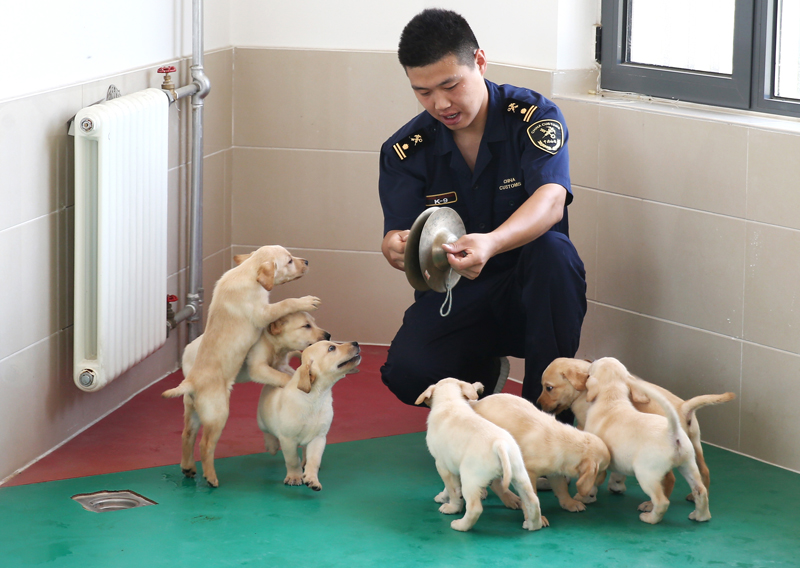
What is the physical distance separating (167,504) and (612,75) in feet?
6.87

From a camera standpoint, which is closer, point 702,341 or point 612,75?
point 702,341

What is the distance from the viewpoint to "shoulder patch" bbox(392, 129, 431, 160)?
3.03m

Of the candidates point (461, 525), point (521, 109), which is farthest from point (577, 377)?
point (521, 109)

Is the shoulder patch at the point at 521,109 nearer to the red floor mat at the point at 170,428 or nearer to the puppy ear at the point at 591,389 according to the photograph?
the puppy ear at the point at 591,389

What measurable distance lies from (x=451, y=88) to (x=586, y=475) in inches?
42.9

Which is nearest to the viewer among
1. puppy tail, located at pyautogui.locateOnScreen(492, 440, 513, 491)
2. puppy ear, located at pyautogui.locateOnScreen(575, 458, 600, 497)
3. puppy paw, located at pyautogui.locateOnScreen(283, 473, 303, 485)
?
puppy tail, located at pyautogui.locateOnScreen(492, 440, 513, 491)

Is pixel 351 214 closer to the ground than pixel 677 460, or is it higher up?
higher up

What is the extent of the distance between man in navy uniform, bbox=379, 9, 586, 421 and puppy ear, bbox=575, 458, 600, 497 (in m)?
0.47

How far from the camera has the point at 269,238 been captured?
13.2 feet

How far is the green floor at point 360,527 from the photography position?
7.54 feet

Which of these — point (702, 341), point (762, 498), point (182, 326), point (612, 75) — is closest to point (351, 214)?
point (182, 326)

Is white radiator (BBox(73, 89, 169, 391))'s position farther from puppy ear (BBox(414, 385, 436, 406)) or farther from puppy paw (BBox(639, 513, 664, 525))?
puppy paw (BBox(639, 513, 664, 525))

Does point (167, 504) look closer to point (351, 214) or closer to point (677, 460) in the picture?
point (677, 460)

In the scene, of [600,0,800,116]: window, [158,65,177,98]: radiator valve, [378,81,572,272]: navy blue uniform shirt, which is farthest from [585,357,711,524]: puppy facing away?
[158,65,177,98]: radiator valve
